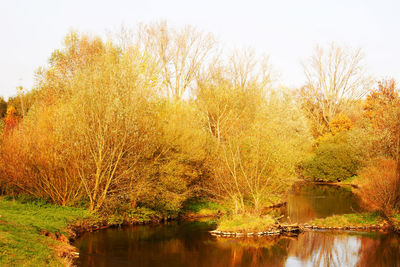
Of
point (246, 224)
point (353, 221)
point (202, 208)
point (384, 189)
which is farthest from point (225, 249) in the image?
point (202, 208)

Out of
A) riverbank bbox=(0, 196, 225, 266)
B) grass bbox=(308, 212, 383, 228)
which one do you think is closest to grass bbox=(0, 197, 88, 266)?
riverbank bbox=(0, 196, 225, 266)

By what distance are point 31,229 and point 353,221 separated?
51.5 ft

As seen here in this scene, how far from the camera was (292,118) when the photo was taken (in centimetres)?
4941

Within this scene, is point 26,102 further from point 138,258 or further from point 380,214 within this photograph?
point 380,214

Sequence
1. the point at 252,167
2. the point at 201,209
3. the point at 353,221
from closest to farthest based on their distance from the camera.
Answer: the point at 252,167
the point at 353,221
the point at 201,209

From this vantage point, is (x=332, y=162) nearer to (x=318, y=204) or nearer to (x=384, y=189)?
(x=318, y=204)

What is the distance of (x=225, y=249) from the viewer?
1767 cm

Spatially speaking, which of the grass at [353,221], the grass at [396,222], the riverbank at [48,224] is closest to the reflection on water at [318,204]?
the grass at [353,221]

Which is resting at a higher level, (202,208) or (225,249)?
(202,208)

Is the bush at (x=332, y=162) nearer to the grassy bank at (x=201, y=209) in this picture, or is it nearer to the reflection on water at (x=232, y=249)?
the grassy bank at (x=201, y=209)

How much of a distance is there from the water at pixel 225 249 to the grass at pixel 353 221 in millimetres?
1133

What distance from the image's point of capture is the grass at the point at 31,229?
1193cm

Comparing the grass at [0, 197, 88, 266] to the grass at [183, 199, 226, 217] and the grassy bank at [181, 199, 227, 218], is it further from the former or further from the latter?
the grass at [183, 199, 226, 217]

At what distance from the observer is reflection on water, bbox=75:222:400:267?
15805mm
